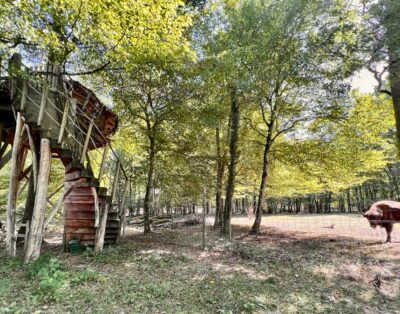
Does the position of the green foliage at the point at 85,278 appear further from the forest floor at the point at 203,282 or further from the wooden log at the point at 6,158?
the wooden log at the point at 6,158

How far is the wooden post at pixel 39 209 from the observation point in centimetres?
633

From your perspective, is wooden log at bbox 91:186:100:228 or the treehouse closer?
the treehouse

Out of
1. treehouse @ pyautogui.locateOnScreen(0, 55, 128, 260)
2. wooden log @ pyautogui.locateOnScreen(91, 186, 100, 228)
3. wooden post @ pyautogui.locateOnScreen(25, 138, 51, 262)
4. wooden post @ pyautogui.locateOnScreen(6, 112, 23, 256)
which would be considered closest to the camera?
wooden post @ pyautogui.locateOnScreen(25, 138, 51, 262)

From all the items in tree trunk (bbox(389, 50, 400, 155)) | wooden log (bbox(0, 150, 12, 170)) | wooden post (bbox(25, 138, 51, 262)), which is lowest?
wooden post (bbox(25, 138, 51, 262))

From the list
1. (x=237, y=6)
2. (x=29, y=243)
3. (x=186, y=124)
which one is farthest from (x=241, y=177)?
(x=29, y=243)

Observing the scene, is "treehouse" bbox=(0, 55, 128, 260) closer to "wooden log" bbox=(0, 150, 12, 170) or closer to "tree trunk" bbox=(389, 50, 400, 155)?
"wooden log" bbox=(0, 150, 12, 170)

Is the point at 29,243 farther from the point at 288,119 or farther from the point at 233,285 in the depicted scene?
the point at 288,119

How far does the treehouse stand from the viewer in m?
6.60

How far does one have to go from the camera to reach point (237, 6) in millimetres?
11914

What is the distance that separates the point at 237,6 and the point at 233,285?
1203 centimetres

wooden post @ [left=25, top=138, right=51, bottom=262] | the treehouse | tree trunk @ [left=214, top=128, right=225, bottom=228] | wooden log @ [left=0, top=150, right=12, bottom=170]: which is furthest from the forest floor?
tree trunk @ [left=214, top=128, right=225, bottom=228]

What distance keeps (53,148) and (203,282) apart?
5254mm

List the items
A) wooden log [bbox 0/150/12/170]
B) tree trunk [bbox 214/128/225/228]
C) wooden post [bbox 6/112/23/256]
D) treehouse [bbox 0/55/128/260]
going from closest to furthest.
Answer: treehouse [bbox 0/55/128/260] → wooden post [bbox 6/112/23/256] → wooden log [bbox 0/150/12/170] → tree trunk [bbox 214/128/225/228]

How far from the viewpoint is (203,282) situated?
541cm
